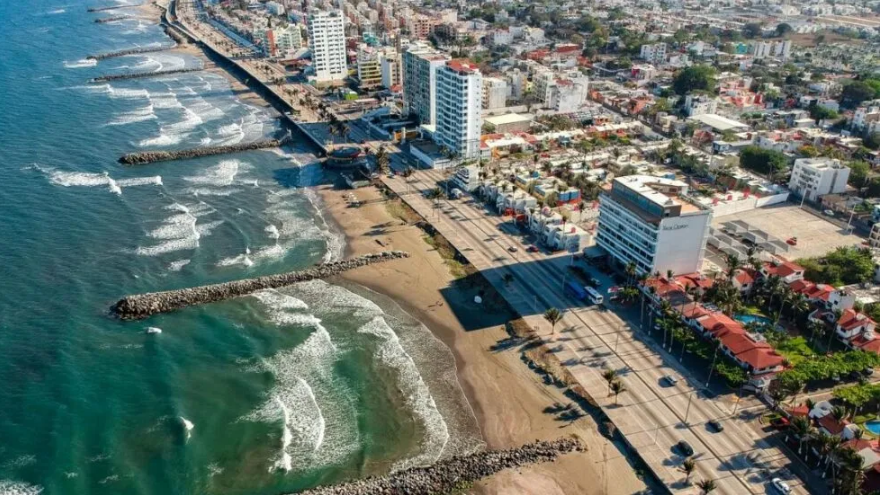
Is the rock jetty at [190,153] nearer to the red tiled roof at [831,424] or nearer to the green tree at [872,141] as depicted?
the red tiled roof at [831,424]

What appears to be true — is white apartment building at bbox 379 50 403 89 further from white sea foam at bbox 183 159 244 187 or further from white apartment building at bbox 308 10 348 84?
white sea foam at bbox 183 159 244 187

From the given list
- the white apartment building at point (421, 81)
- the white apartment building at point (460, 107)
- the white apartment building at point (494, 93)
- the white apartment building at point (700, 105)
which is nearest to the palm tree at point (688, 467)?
the white apartment building at point (460, 107)

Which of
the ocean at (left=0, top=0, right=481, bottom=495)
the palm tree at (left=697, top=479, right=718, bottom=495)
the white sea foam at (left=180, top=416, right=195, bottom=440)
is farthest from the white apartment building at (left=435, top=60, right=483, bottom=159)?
the palm tree at (left=697, top=479, right=718, bottom=495)

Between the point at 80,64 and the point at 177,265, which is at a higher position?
the point at 80,64

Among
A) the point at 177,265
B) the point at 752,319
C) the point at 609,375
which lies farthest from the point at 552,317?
the point at 177,265

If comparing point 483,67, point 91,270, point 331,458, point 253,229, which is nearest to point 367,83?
point 483,67

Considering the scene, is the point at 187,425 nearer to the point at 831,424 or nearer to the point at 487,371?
the point at 487,371
